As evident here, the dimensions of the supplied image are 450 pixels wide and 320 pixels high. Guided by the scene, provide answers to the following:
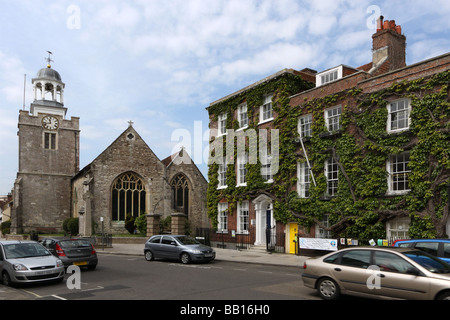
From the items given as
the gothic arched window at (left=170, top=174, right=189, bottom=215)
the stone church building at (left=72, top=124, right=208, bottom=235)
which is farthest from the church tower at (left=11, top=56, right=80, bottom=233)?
the gothic arched window at (left=170, top=174, right=189, bottom=215)

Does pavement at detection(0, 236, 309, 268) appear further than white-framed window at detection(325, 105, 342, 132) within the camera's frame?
No

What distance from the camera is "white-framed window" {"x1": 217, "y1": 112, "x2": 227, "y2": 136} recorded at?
29.7m

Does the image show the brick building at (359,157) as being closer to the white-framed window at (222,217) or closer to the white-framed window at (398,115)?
the white-framed window at (398,115)

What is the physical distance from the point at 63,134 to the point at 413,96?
4026cm

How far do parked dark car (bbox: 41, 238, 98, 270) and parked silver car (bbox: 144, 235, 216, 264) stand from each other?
3.80 meters

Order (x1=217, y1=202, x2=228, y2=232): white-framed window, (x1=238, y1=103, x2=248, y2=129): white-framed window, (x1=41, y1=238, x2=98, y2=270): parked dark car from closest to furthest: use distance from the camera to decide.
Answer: (x1=41, y1=238, x2=98, y2=270): parked dark car → (x1=238, y1=103, x2=248, y2=129): white-framed window → (x1=217, y1=202, x2=228, y2=232): white-framed window

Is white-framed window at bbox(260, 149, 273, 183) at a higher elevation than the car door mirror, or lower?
higher

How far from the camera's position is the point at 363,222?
19.5m

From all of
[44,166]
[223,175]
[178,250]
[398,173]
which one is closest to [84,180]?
[44,166]

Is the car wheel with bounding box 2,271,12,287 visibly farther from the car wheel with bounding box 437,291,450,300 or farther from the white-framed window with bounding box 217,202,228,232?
the white-framed window with bounding box 217,202,228,232

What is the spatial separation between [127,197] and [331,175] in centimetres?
2523

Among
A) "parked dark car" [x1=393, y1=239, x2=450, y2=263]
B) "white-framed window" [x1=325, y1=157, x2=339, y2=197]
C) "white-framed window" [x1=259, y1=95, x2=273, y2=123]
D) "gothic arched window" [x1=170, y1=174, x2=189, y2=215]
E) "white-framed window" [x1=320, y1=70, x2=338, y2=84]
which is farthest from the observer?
"gothic arched window" [x1=170, y1=174, x2=189, y2=215]

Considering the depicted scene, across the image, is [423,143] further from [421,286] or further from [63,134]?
[63,134]
